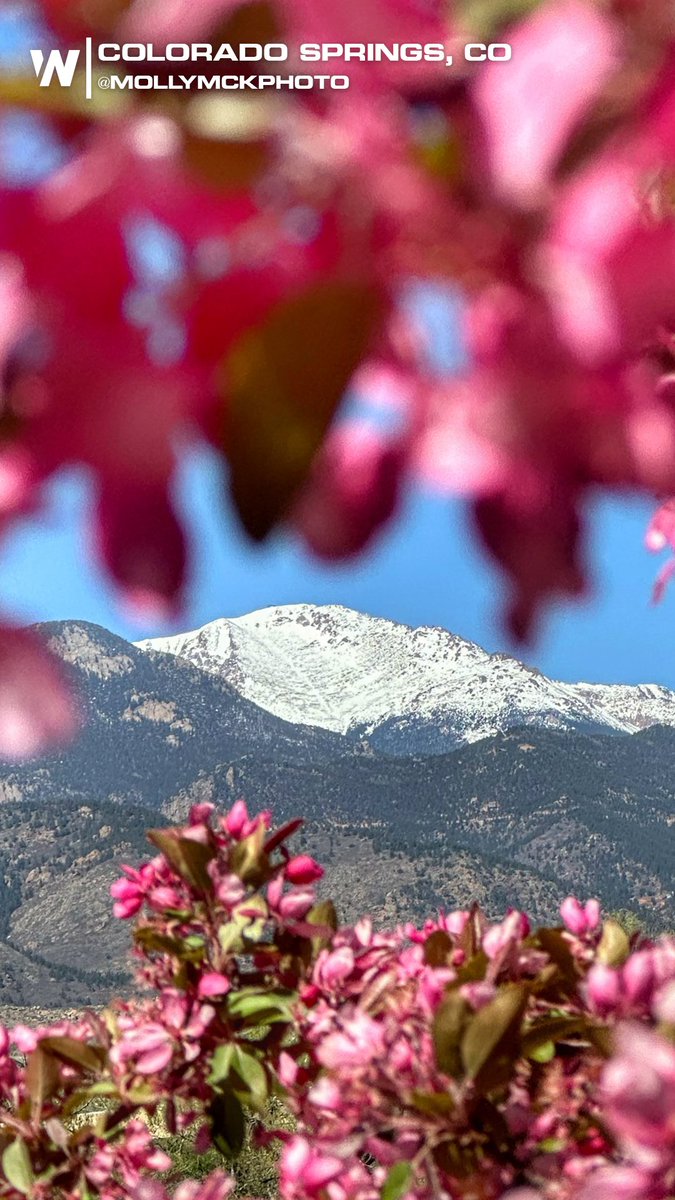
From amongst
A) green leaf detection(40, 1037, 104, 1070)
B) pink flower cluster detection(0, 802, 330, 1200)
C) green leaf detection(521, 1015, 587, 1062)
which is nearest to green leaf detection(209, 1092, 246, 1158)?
pink flower cluster detection(0, 802, 330, 1200)

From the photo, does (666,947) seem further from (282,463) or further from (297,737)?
(297,737)

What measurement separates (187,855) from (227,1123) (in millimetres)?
231

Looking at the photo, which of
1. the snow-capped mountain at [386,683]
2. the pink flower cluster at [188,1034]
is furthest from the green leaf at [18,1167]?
the snow-capped mountain at [386,683]

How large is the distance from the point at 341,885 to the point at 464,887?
2380 mm

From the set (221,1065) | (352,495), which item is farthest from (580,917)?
(352,495)

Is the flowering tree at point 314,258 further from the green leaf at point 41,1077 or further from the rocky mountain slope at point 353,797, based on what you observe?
the rocky mountain slope at point 353,797

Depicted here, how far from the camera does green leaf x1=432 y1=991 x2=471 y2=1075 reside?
563 mm

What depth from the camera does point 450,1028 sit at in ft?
1.86

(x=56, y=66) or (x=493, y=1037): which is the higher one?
(x=56, y=66)

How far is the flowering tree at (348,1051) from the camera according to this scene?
0.57 meters

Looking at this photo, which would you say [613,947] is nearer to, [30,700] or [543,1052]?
[543,1052]

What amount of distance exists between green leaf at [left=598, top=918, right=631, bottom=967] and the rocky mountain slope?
15495 millimetres

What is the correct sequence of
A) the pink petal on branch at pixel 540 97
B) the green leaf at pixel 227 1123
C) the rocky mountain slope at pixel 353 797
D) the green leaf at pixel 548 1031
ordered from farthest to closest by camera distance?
1. the rocky mountain slope at pixel 353 797
2. the green leaf at pixel 227 1123
3. the green leaf at pixel 548 1031
4. the pink petal on branch at pixel 540 97

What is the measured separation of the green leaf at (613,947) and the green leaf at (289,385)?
29.6 inches
